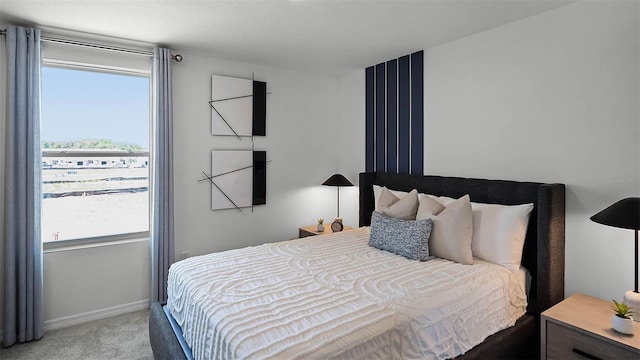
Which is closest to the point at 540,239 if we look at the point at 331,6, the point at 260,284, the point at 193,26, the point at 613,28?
the point at 613,28

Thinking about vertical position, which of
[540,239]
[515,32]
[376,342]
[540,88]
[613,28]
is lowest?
[376,342]

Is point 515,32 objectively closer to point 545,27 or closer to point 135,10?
point 545,27

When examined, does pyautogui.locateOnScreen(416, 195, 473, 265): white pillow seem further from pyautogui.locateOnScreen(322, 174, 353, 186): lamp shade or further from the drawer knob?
pyautogui.locateOnScreen(322, 174, 353, 186): lamp shade

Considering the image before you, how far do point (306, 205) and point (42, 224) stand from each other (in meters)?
2.68

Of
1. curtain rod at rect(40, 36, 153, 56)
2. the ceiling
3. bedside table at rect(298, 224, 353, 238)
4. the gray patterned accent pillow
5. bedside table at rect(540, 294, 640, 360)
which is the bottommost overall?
bedside table at rect(540, 294, 640, 360)

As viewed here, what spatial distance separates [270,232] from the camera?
4.14 metres

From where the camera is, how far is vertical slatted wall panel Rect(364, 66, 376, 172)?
4.00 metres

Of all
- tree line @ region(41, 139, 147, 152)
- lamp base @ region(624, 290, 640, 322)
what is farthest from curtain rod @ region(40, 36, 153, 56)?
lamp base @ region(624, 290, 640, 322)

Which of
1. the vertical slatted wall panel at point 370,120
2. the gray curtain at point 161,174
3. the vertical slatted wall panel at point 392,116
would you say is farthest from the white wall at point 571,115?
the gray curtain at point 161,174

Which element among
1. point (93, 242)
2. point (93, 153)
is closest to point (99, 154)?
point (93, 153)

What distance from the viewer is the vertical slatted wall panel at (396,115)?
11.4 ft

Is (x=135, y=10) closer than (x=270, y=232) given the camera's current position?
Yes

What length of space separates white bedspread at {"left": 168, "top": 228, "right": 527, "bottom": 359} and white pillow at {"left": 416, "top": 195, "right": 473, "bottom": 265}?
0.26ft

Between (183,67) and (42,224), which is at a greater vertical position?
(183,67)
